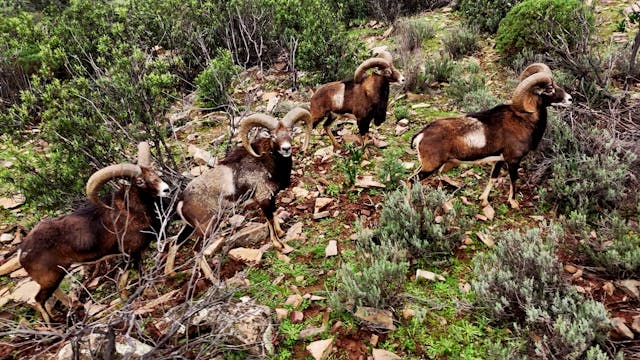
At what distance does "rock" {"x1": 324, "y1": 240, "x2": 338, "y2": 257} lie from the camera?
512cm

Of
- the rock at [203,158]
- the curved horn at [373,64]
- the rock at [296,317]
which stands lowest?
the rock at [296,317]

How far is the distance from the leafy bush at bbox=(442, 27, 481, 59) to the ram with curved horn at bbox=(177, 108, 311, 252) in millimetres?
6157

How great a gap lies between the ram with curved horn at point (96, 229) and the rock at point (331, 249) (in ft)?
7.06

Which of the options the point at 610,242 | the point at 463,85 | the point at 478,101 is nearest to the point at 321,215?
the point at 610,242

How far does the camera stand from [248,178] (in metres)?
5.17

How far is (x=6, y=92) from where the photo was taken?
10547mm

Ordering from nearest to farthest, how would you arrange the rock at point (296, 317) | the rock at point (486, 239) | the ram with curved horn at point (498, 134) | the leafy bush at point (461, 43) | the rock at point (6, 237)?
the rock at point (296, 317), the rock at point (486, 239), the ram with curved horn at point (498, 134), the rock at point (6, 237), the leafy bush at point (461, 43)

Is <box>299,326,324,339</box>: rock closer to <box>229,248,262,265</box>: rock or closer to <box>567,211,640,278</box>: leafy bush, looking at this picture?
<box>229,248,262,265</box>: rock

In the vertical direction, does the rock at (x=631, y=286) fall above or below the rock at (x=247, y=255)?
below

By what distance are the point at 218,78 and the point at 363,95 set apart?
11.1ft

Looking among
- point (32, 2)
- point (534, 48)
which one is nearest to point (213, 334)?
point (534, 48)

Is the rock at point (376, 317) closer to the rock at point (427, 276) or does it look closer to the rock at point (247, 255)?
the rock at point (427, 276)

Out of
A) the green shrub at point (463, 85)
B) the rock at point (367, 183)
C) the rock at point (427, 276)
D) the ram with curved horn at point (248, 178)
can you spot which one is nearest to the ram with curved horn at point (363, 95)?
the rock at point (367, 183)

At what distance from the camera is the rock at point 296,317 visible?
4273mm
